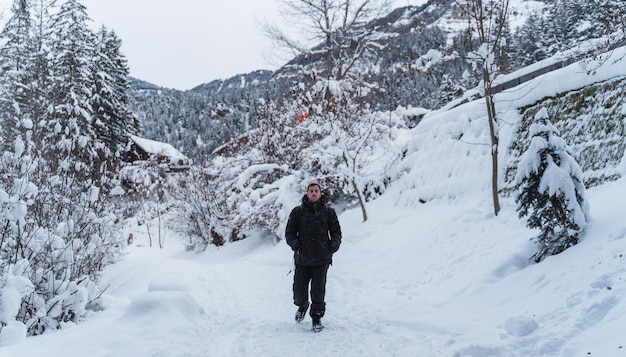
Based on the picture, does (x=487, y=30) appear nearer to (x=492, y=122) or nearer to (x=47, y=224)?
(x=492, y=122)

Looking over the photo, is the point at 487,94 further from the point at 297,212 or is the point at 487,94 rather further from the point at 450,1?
the point at 297,212

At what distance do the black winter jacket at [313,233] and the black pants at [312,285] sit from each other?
120 millimetres

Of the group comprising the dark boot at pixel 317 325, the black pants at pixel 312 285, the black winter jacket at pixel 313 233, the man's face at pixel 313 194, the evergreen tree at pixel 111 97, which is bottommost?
the dark boot at pixel 317 325

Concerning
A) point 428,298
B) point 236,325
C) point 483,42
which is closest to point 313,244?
point 236,325

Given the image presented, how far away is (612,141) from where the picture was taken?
693 centimetres

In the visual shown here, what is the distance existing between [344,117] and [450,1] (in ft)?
23.0

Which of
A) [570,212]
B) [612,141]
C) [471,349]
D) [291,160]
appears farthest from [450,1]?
[291,160]

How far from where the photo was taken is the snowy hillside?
3547 millimetres

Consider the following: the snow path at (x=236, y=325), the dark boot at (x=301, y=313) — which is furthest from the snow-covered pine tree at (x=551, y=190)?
the dark boot at (x=301, y=313)

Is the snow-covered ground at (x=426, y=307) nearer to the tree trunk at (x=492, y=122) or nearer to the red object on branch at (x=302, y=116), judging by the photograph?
the tree trunk at (x=492, y=122)

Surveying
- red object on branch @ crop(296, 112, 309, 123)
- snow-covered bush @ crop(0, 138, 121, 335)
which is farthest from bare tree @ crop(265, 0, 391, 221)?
snow-covered bush @ crop(0, 138, 121, 335)

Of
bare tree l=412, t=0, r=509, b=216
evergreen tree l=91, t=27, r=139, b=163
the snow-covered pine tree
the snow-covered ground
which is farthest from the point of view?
evergreen tree l=91, t=27, r=139, b=163

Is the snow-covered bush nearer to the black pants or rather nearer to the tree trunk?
the black pants

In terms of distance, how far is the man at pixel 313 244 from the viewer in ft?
16.5
